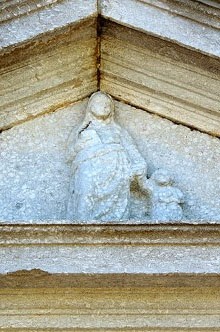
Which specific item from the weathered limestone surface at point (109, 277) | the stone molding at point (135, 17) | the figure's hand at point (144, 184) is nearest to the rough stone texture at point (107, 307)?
the weathered limestone surface at point (109, 277)

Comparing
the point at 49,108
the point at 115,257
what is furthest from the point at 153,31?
the point at 115,257

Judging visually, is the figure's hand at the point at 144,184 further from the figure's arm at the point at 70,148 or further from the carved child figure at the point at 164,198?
the figure's arm at the point at 70,148

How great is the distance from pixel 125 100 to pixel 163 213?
796mm

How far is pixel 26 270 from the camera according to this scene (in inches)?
197

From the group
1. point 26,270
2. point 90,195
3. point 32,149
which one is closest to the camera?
point 26,270

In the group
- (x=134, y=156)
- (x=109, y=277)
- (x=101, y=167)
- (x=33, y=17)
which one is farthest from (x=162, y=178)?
(x=33, y=17)

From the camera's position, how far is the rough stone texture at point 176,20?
5551mm

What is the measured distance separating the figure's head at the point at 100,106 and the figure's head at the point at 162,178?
43 centimetres

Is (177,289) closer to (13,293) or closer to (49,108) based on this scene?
(13,293)

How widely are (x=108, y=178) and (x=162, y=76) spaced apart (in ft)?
2.26

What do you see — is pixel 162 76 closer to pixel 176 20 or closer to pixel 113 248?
pixel 176 20

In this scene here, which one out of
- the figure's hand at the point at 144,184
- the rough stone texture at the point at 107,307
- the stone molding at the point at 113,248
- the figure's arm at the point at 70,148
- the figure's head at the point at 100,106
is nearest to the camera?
the stone molding at the point at 113,248

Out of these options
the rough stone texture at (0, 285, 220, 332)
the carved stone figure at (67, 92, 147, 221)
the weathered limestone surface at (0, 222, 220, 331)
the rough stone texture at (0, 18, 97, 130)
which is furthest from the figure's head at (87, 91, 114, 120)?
the rough stone texture at (0, 285, 220, 332)

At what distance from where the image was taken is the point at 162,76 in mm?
5762
